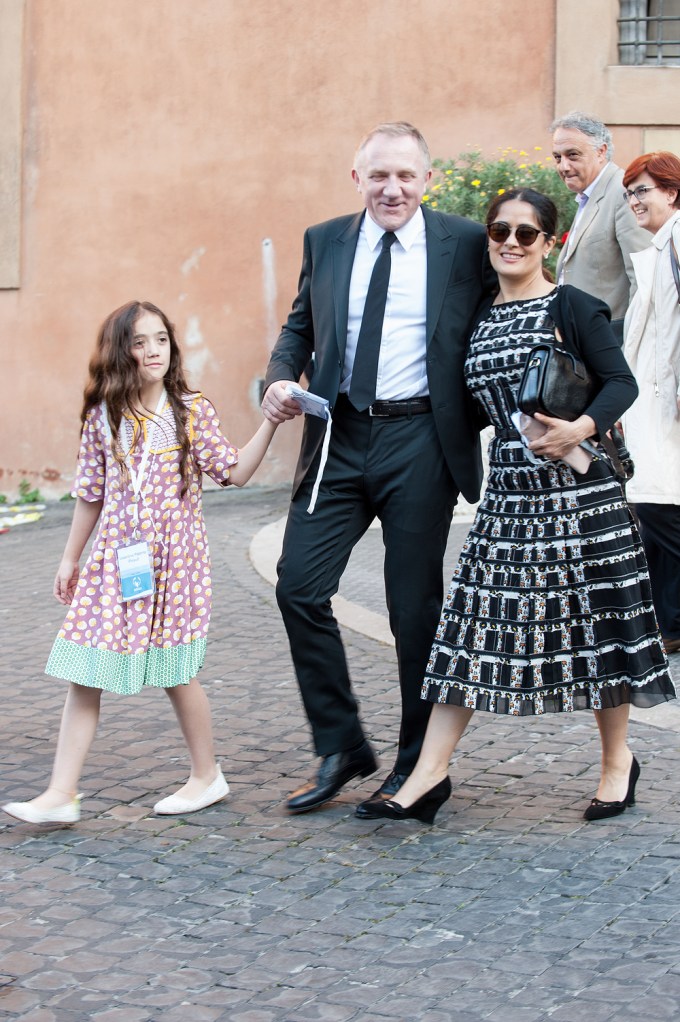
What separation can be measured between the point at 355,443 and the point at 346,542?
30cm

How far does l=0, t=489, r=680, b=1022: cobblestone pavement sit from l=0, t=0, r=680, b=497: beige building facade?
7.25 metres

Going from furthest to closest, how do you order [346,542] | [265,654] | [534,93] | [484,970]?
[534,93], [265,654], [346,542], [484,970]

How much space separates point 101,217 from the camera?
12.3 meters

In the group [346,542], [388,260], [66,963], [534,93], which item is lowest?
[66,963]

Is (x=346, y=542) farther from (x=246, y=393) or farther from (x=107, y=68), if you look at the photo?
(x=107, y=68)

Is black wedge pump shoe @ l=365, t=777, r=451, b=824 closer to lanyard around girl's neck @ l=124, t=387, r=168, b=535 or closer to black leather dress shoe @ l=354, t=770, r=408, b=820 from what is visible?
black leather dress shoe @ l=354, t=770, r=408, b=820

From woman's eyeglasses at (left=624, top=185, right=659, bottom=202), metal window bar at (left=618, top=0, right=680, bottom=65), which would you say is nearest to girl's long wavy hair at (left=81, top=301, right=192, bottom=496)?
woman's eyeglasses at (left=624, top=185, right=659, bottom=202)

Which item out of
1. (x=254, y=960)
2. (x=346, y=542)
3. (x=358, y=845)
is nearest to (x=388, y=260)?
(x=346, y=542)

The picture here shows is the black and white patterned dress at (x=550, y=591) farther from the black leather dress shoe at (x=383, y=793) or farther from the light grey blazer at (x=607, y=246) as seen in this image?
the light grey blazer at (x=607, y=246)

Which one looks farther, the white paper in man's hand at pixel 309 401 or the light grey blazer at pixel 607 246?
the light grey blazer at pixel 607 246

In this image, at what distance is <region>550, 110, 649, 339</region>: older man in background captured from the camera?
637 centimetres

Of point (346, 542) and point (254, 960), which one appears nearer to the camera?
point (254, 960)

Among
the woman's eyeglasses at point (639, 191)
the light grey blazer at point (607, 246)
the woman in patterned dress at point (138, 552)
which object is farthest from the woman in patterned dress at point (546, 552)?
the light grey blazer at point (607, 246)

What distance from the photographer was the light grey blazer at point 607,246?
20.9ft
